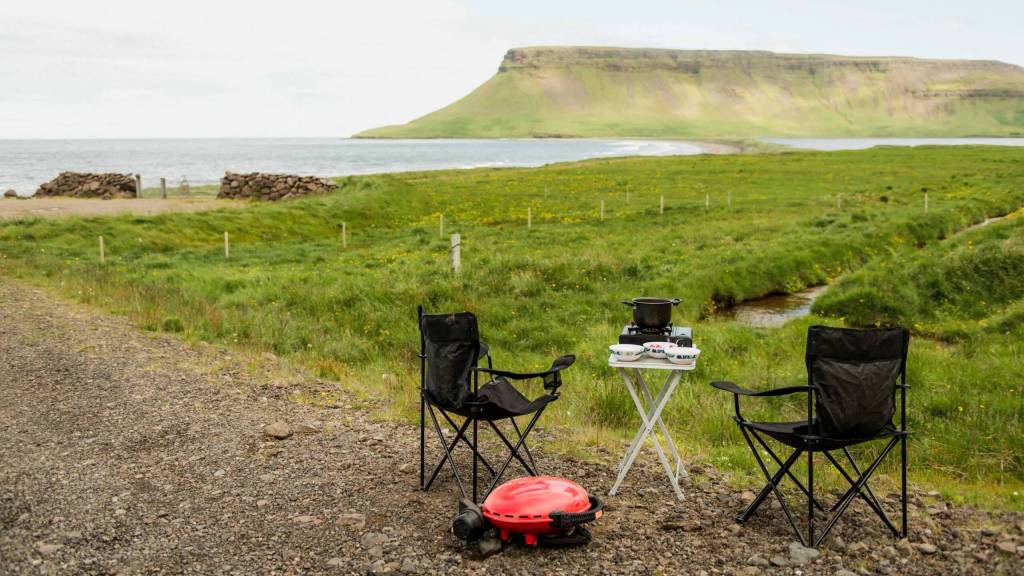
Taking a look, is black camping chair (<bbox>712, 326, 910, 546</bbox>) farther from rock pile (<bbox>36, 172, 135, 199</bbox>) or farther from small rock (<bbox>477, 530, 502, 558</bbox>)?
rock pile (<bbox>36, 172, 135, 199</bbox>)

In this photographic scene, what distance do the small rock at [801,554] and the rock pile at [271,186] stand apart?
118ft

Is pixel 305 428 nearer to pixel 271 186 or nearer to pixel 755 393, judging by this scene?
pixel 755 393

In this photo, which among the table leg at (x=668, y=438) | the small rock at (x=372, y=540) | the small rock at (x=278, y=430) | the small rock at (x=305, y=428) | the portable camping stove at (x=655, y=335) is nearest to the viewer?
the small rock at (x=372, y=540)

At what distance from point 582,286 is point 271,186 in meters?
26.1

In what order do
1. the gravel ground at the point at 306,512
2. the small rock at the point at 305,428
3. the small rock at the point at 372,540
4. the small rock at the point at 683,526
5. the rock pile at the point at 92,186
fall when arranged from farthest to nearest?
1. the rock pile at the point at 92,186
2. the small rock at the point at 305,428
3. the small rock at the point at 683,526
4. the small rock at the point at 372,540
5. the gravel ground at the point at 306,512

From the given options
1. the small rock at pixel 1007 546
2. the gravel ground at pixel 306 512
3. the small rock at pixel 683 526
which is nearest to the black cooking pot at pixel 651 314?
the gravel ground at pixel 306 512

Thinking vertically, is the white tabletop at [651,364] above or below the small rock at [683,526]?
above

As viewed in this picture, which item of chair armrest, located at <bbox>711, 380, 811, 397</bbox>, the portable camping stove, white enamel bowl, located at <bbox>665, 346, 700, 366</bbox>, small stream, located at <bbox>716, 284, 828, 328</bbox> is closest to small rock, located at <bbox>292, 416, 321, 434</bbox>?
the portable camping stove

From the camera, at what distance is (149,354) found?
1144 cm

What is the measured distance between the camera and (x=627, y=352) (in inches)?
252

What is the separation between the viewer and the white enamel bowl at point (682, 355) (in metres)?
6.25

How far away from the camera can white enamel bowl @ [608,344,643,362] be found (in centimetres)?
638

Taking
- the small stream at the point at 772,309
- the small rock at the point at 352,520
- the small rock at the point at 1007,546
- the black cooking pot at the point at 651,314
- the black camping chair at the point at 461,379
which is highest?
the black cooking pot at the point at 651,314

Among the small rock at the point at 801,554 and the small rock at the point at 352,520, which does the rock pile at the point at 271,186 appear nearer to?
the small rock at the point at 352,520
